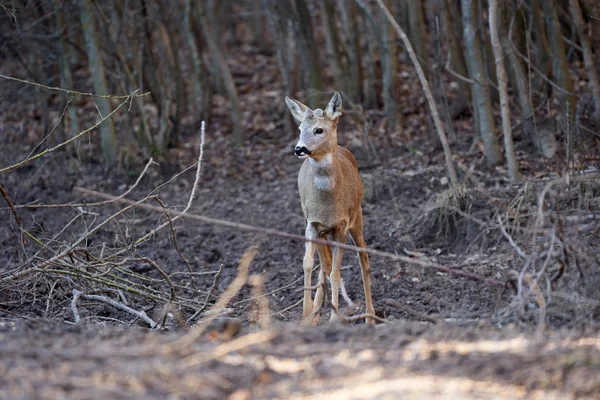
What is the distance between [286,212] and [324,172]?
12.3 ft

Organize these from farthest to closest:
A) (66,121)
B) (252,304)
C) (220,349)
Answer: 1. (66,121)
2. (252,304)
3. (220,349)

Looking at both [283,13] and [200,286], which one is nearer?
[200,286]

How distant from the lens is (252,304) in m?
7.67

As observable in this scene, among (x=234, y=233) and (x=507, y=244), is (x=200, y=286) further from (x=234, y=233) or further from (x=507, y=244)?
(x=507, y=244)

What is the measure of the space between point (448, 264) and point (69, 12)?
800 cm

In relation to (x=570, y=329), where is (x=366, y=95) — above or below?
above

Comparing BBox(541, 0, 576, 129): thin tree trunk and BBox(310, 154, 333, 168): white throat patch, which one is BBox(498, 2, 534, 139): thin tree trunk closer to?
BBox(541, 0, 576, 129): thin tree trunk

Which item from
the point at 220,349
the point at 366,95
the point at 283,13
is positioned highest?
the point at 283,13

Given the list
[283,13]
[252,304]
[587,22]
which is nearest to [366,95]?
[283,13]

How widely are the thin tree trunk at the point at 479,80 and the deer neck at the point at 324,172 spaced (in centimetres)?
377

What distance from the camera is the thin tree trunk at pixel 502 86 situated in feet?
31.7

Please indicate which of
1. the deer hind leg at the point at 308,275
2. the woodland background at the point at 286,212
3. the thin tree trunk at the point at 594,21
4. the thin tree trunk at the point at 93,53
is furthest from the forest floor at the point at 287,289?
the thin tree trunk at the point at 594,21

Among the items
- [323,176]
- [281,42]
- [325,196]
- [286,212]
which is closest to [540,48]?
[286,212]

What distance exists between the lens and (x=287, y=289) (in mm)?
8875
